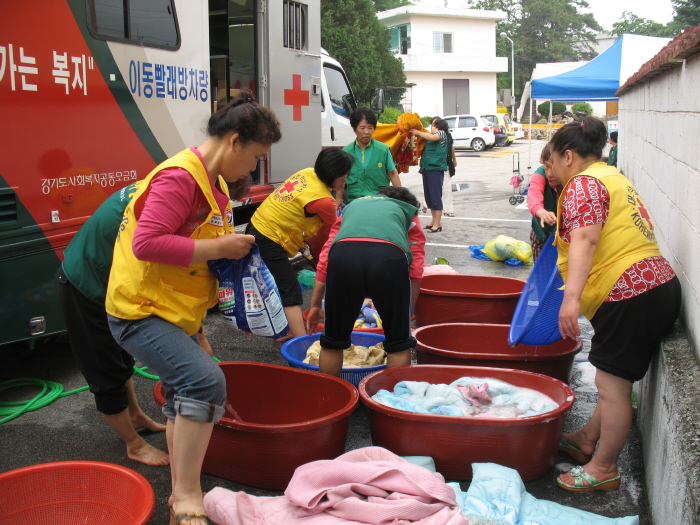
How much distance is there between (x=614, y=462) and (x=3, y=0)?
3918 mm

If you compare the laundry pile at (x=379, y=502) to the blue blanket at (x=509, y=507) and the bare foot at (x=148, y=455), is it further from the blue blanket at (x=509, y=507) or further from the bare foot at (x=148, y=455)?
the bare foot at (x=148, y=455)

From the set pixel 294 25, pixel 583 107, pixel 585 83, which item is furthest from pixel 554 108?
pixel 294 25

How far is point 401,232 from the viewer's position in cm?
351

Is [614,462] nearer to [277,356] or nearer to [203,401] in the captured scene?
[203,401]

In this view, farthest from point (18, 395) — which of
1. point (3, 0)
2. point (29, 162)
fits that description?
point (3, 0)

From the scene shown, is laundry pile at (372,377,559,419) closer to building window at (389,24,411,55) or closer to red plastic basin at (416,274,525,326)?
red plastic basin at (416,274,525,326)

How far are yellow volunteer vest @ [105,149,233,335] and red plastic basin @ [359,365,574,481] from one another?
112cm

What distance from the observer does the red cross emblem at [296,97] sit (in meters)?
6.70

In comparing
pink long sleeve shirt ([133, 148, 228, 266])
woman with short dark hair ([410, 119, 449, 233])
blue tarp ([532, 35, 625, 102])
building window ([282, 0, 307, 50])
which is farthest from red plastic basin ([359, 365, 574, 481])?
blue tarp ([532, 35, 625, 102])

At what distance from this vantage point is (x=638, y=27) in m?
71.4

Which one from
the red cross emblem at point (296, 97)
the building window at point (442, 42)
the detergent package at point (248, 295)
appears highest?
the building window at point (442, 42)

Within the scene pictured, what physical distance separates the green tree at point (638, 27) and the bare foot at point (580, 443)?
2579 inches

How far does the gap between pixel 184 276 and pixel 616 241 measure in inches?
70.5

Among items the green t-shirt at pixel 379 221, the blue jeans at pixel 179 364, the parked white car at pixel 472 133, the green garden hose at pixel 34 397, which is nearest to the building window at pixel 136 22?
the green t-shirt at pixel 379 221
